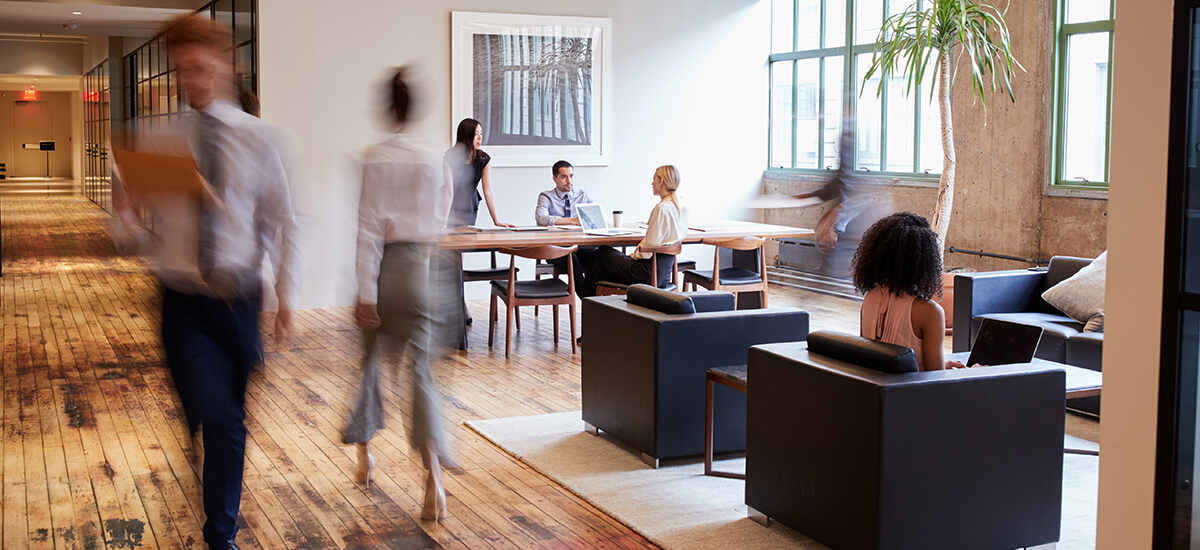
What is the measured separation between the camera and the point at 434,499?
4.20 metres

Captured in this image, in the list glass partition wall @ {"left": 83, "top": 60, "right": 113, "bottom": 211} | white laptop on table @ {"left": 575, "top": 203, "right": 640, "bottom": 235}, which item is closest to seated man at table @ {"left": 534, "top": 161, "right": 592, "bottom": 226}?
white laptop on table @ {"left": 575, "top": 203, "right": 640, "bottom": 235}

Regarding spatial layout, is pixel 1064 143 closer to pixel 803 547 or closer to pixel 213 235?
pixel 803 547

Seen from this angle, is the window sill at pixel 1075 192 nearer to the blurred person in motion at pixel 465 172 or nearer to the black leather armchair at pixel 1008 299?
the black leather armchair at pixel 1008 299

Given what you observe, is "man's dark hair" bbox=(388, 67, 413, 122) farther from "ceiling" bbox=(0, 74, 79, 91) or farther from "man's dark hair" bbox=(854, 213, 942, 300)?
"ceiling" bbox=(0, 74, 79, 91)

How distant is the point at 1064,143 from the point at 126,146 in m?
7.06

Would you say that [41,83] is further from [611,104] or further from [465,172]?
[465,172]

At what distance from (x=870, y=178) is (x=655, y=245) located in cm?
407

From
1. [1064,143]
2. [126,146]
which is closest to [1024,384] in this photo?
[126,146]

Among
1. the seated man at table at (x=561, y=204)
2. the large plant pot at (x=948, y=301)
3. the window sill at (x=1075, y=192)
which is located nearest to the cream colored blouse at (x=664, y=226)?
the seated man at table at (x=561, y=204)

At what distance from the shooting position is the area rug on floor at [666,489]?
4.01 metres

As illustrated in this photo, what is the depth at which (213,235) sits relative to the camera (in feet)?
10.9

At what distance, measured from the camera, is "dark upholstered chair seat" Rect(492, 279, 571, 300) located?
7.48m

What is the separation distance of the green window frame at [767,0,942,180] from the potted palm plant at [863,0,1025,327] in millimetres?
678

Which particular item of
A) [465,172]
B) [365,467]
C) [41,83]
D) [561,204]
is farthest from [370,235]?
[41,83]
